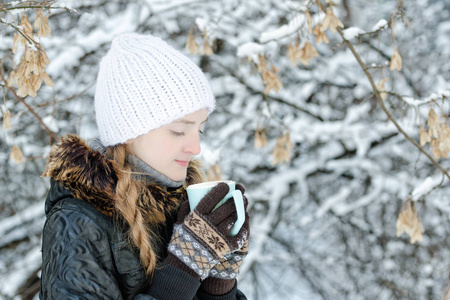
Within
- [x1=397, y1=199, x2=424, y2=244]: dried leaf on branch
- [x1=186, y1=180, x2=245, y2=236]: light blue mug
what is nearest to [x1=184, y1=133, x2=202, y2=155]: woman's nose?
[x1=186, y1=180, x2=245, y2=236]: light blue mug

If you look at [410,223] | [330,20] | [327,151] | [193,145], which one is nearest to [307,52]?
[330,20]

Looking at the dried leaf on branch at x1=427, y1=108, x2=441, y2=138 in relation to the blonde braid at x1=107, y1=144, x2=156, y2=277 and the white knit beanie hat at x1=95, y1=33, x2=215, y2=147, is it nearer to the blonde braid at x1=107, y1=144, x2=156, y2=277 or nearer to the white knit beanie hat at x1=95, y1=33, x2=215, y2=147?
the white knit beanie hat at x1=95, y1=33, x2=215, y2=147

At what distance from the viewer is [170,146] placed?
160 centimetres

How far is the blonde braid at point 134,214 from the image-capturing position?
58.6 inches

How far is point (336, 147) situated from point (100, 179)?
3.86 meters

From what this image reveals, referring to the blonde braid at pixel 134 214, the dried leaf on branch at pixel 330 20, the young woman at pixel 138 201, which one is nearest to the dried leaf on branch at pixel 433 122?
the dried leaf on branch at pixel 330 20

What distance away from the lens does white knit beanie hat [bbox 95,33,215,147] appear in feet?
5.21

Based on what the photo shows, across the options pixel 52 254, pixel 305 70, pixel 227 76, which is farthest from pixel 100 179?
pixel 305 70

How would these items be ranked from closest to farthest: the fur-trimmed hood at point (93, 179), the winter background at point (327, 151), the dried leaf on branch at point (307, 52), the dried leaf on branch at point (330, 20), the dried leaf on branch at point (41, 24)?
1. the fur-trimmed hood at point (93, 179)
2. the dried leaf on branch at point (41, 24)
3. the dried leaf on branch at point (330, 20)
4. the dried leaf on branch at point (307, 52)
5. the winter background at point (327, 151)

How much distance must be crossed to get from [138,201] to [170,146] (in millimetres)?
199

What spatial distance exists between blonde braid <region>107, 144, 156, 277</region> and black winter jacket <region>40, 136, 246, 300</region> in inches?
0.9

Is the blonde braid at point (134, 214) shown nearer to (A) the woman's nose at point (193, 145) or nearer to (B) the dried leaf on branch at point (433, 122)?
(A) the woman's nose at point (193, 145)

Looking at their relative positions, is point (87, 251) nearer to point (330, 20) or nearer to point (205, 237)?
point (205, 237)

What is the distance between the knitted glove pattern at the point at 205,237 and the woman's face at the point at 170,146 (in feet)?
0.51
